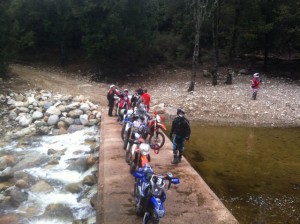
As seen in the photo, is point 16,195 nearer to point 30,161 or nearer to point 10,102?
point 30,161

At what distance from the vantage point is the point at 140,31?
96.4ft

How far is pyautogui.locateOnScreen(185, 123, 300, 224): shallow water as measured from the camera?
10.7 m

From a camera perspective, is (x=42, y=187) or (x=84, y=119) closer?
(x=42, y=187)

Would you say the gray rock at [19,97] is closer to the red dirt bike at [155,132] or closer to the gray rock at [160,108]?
the gray rock at [160,108]

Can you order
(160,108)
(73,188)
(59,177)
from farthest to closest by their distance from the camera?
(160,108) < (59,177) < (73,188)

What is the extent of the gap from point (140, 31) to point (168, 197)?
21.8 m

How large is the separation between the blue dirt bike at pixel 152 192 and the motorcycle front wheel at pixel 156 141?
5056 mm

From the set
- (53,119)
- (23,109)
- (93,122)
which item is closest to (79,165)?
(93,122)

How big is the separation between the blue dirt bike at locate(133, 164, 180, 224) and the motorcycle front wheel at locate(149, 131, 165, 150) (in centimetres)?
506

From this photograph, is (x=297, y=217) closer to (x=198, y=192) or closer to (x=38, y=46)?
(x=198, y=192)

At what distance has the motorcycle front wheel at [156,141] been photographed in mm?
13094

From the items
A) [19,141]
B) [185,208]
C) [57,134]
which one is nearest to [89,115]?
[57,134]

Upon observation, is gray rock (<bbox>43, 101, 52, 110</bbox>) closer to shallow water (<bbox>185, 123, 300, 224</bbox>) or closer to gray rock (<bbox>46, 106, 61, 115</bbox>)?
gray rock (<bbox>46, 106, 61, 115</bbox>)

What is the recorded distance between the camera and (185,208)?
348 inches
